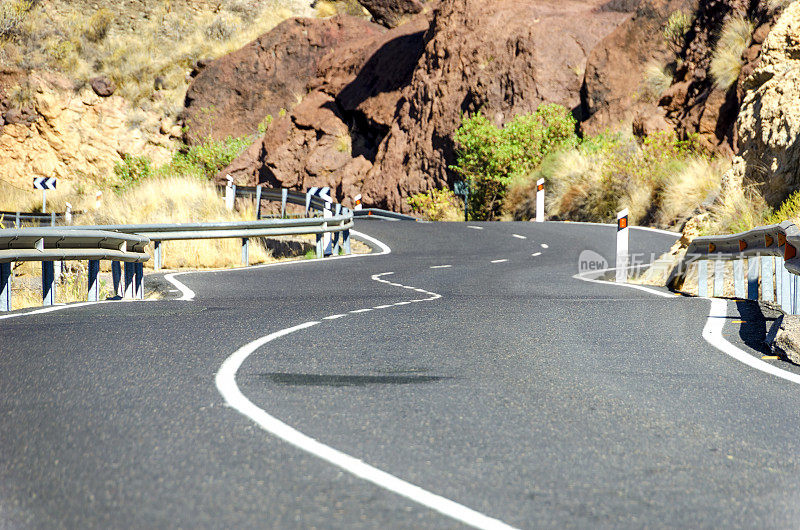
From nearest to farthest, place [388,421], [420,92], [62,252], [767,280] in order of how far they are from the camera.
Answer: [388,421]
[62,252]
[767,280]
[420,92]

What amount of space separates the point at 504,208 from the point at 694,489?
2930 cm

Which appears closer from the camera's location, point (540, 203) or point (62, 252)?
point (62, 252)

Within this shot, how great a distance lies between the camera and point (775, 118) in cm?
1631

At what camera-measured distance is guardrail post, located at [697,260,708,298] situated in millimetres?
12727

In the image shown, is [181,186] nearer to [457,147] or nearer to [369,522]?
[457,147]

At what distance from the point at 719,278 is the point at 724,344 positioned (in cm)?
439

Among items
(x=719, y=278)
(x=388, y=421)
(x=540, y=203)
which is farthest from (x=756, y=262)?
(x=540, y=203)

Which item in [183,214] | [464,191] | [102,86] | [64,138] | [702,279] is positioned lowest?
[702,279]

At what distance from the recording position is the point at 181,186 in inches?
1037

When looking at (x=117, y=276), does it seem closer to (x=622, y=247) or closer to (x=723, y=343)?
(x=723, y=343)

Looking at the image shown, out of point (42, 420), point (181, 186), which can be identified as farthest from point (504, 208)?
point (42, 420)

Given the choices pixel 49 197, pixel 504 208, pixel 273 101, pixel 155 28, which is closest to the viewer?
pixel 504 208

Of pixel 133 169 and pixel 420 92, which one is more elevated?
pixel 420 92

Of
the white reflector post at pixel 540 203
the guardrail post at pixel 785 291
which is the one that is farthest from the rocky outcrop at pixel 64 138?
the guardrail post at pixel 785 291
